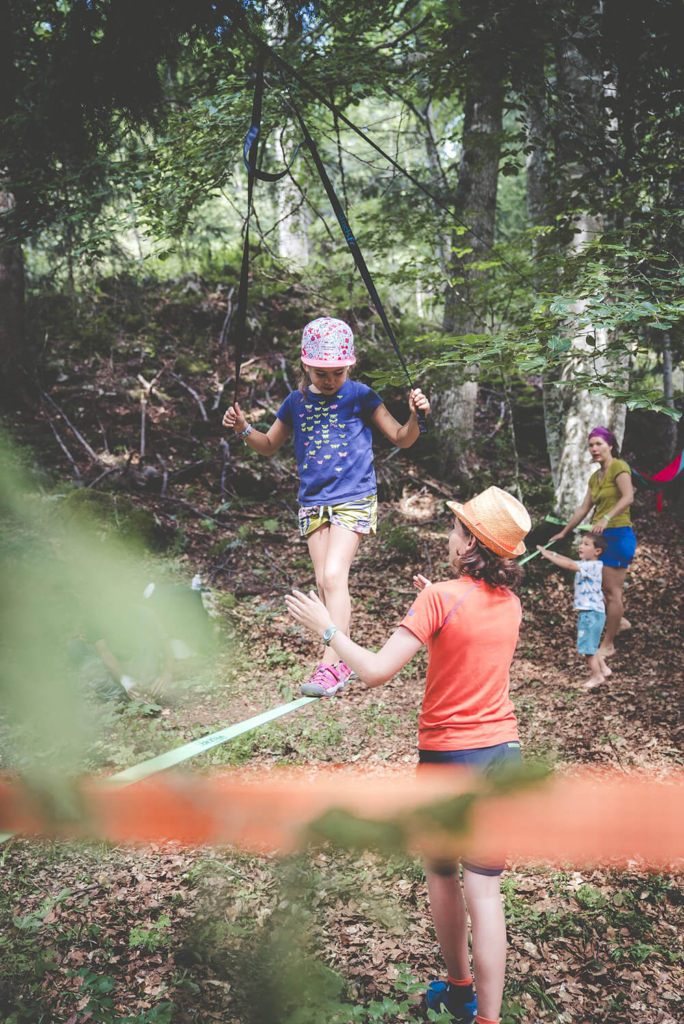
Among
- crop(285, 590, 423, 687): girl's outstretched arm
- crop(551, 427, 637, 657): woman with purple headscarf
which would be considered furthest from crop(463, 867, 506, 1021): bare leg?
crop(551, 427, 637, 657): woman with purple headscarf

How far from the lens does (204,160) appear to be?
5230 millimetres

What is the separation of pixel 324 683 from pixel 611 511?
3191 mm

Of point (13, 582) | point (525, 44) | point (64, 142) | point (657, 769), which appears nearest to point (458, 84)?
point (525, 44)

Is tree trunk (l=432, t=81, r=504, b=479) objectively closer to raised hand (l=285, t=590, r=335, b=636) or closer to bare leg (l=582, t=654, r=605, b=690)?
bare leg (l=582, t=654, r=605, b=690)

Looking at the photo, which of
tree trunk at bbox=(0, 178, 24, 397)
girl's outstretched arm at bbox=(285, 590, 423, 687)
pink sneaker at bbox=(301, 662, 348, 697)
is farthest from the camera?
tree trunk at bbox=(0, 178, 24, 397)

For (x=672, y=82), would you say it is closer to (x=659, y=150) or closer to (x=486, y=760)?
(x=659, y=150)

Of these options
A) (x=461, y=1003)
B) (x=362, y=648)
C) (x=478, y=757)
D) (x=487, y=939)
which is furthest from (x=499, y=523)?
(x=461, y=1003)

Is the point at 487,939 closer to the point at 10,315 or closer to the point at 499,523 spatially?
the point at 499,523

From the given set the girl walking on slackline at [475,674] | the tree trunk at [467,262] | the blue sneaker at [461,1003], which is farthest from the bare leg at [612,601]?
Result: the blue sneaker at [461,1003]

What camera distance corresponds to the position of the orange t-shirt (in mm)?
1954

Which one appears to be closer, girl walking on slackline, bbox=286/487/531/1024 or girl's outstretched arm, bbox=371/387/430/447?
girl walking on slackline, bbox=286/487/531/1024

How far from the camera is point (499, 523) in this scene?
1.99 metres

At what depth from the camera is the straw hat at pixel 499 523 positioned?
1.98m

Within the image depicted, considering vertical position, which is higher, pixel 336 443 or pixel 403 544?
pixel 336 443
